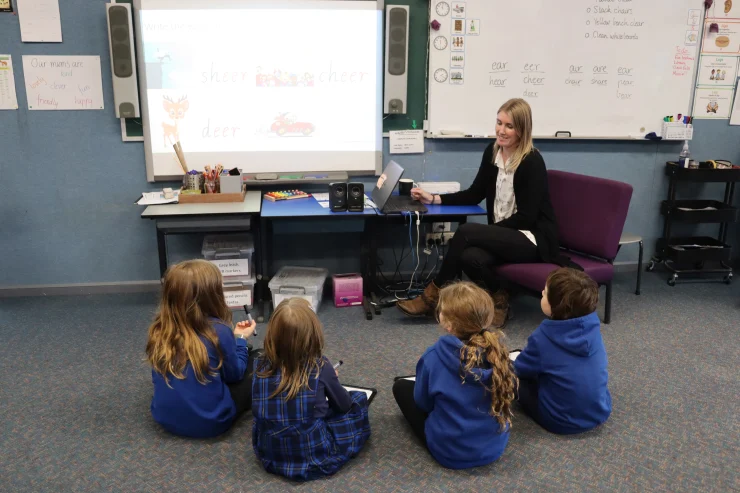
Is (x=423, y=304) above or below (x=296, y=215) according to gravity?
below

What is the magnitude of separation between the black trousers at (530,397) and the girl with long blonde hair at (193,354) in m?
1.06

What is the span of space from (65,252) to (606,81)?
3.54 metres

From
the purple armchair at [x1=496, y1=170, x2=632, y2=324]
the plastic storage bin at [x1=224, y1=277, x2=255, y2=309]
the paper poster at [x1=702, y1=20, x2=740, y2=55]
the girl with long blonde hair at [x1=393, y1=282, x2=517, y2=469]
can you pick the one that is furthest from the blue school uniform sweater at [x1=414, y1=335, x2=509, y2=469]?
the paper poster at [x1=702, y1=20, x2=740, y2=55]

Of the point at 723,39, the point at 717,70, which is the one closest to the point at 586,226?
the point at 717,70

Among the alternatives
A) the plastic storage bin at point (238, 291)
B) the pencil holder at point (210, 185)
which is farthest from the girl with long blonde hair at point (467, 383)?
the pencil holder at point (210, 185)

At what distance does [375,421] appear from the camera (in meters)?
2.31

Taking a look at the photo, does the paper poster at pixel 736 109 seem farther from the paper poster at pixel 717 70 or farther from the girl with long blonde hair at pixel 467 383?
the girl with long blonde hair at pixel 467 383

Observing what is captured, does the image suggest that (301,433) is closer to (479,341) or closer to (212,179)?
(479,341)

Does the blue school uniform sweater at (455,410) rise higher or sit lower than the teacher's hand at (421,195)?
lower

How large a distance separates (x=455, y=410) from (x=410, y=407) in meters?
0.31

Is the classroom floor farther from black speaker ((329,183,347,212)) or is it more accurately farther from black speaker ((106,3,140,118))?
black speaker ((106,3,140,118))

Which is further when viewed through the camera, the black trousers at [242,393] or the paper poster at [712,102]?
the paper poster at [712,102]

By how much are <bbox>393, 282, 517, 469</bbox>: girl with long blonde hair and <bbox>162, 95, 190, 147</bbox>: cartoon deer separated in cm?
226

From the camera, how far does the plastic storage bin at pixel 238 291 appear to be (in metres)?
3.39
